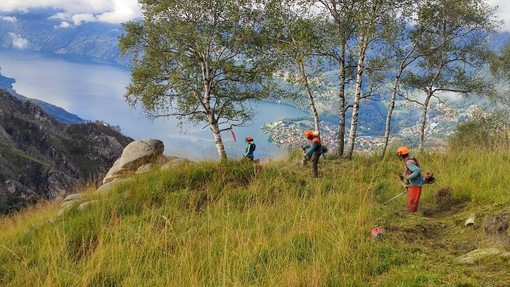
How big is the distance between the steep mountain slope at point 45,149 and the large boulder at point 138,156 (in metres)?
119

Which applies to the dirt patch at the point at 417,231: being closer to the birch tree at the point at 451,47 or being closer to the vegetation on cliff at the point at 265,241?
the vegetation on cliff at the point at 265,241

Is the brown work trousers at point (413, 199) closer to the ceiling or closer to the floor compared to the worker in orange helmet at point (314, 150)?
closer to the floor

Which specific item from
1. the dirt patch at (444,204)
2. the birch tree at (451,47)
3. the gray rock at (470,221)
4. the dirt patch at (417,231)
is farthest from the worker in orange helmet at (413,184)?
the birch tree at (451,47)

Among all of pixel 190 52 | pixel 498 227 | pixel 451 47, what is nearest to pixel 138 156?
pixel 190 52

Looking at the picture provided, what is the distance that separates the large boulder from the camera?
57.7 ft

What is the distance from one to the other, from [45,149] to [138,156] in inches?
6446

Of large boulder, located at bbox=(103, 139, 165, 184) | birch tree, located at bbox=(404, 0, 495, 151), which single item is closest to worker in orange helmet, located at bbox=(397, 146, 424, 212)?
large boulder, located at bbox=(103, 139, 165, 184)

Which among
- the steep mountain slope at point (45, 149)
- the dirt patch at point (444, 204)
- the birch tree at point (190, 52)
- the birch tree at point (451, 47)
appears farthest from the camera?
the steep mountain slope at point (45, 149)

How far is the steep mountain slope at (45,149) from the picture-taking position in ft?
429

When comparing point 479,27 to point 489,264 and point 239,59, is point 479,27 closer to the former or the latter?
point 239,59

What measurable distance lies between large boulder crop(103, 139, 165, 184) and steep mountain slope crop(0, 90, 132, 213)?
119m

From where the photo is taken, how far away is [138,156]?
17.9m

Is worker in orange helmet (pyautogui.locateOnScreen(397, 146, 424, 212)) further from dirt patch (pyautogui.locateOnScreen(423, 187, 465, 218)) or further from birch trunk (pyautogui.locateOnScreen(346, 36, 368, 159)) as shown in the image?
birch trunk (pyautogui.locateOnScreen(346, 36, 368, 159))

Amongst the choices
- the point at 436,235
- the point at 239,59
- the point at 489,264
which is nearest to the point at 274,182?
the point at 436,235
